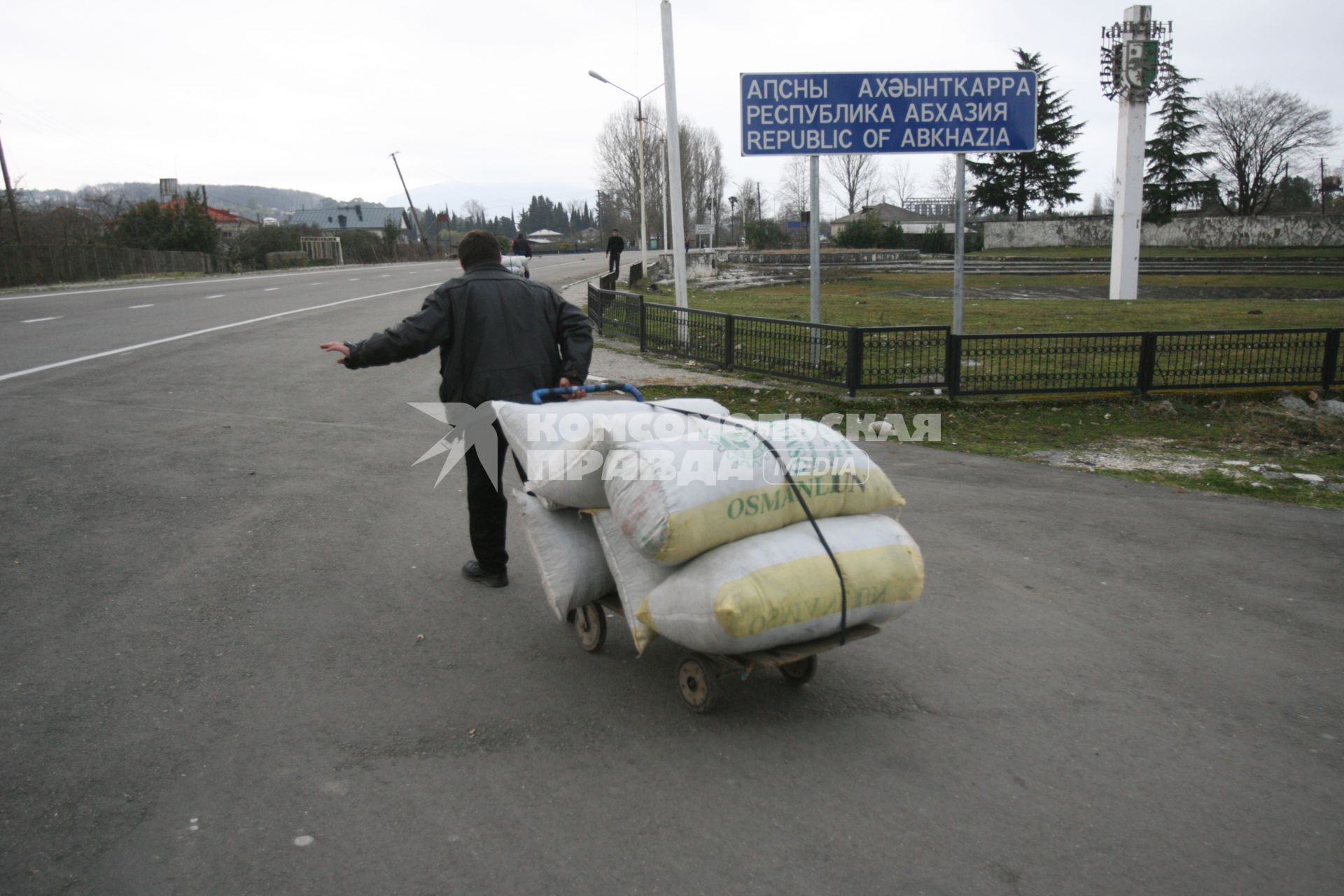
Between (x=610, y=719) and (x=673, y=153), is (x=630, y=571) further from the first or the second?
(x=673, y=153)

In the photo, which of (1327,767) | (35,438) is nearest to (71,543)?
(35,438)

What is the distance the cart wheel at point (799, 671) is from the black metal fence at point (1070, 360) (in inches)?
265

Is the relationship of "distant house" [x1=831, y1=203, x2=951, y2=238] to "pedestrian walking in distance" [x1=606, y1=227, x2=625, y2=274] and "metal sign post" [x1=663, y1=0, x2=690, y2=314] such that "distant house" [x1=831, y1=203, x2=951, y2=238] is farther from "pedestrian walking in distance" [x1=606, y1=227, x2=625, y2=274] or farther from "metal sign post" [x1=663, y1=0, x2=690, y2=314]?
"metal sign post" [x1=663, y1=0, x2=690, y2=314]

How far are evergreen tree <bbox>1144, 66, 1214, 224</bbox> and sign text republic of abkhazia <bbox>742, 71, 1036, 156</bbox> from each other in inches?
2042

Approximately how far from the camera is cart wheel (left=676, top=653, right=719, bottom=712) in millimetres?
3535

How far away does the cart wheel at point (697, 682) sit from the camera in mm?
3535

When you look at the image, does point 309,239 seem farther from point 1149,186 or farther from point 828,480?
point 828,480

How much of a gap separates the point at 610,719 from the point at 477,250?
2.62 metres

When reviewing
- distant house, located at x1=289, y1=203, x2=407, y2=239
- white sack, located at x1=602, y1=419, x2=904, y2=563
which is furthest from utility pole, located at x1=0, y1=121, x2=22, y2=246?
distant house, located at x1=289, y1=203, x2=407, y2=239

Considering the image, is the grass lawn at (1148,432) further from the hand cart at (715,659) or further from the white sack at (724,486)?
the white sack at (724,486)

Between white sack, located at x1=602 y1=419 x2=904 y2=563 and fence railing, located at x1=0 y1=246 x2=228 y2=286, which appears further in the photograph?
fence railing, located at x1=0 y1=246 x2=228 y2=286

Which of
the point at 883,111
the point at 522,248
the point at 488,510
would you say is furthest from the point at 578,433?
the point at 522,248

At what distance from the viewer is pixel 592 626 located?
418 cm

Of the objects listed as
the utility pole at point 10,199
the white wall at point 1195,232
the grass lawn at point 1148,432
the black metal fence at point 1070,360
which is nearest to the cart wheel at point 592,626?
the grass lawn at point 1148,432
